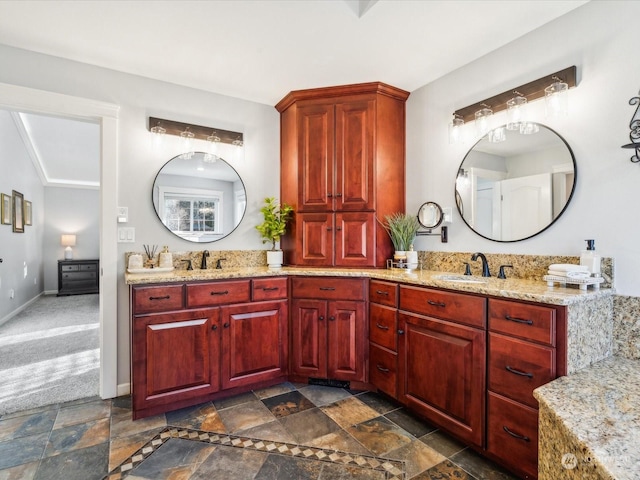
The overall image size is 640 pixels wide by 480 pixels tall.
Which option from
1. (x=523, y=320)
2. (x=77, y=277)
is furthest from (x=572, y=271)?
(x=77, y=277)

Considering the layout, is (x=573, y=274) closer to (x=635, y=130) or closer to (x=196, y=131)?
(x=635, y=130)

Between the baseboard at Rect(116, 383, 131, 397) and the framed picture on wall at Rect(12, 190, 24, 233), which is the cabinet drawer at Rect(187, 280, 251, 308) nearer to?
the baseboard at Rect(116, 383, 131, 397)

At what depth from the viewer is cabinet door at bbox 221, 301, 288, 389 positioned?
2377 mm

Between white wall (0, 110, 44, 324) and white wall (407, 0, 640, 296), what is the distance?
19.2 feet

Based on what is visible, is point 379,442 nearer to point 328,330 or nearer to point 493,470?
point 493,470

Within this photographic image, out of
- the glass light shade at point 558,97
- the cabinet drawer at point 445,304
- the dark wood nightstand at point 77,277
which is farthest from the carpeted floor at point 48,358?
the glass light shade at point 558,97

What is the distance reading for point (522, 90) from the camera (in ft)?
6.88

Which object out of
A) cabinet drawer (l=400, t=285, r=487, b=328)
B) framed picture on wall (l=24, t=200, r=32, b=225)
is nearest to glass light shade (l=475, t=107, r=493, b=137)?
cabinet drawer (l=400, t=285, r=487, b=328)

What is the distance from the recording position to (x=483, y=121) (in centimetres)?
234

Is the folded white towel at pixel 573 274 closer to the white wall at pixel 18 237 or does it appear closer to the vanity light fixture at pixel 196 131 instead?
the vanity light fixture at pixel 196 131

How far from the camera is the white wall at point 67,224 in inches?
269

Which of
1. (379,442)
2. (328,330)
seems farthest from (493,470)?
(328,330)

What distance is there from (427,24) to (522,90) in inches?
28.8

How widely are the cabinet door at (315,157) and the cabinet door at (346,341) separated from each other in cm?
88
